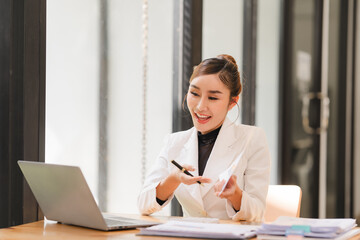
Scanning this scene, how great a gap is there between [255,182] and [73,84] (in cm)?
85

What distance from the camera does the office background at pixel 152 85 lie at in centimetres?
194

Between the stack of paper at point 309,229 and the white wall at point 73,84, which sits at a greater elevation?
the white wall at point 73,84

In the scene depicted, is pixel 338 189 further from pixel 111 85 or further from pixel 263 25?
pixel 111 85

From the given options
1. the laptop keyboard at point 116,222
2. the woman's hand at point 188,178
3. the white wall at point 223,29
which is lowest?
the laptop keyboard at point 116,222

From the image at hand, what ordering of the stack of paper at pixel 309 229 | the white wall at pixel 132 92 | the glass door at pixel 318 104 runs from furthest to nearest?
the glass door at pixel 318 104 < the white wall at pixel 132 92 < the stack of paper at pixel 309 229

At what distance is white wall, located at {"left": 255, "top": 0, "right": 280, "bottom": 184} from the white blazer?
1.88m

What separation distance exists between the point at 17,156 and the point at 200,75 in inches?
28.0

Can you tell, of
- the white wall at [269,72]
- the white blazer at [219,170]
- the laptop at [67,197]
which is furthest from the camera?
the white wall at [269,72]

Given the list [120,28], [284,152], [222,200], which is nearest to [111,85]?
[120,28]

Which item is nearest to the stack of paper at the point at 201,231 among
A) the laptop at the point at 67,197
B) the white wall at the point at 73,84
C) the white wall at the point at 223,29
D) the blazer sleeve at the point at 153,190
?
the laptop at the point at 67,197

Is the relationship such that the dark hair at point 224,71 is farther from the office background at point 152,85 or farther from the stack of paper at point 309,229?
the stack of paper at point 309,229

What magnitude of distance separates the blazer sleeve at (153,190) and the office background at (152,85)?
0.38 metres

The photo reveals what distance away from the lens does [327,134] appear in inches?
195

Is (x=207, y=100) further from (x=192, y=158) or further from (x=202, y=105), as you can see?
(x=192, y=158)
